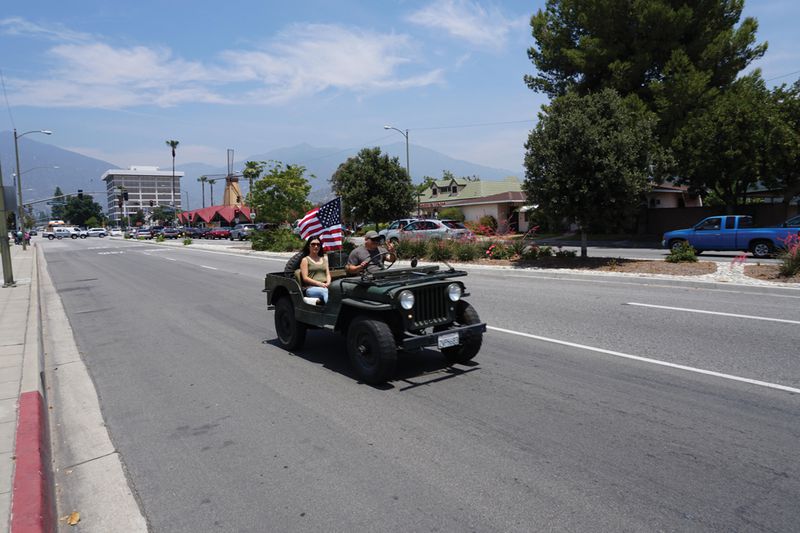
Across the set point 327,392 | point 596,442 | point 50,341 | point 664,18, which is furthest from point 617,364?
point 664,18

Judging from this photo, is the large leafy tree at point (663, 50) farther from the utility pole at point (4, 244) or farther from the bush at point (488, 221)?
the utility pole at point (4, 244)

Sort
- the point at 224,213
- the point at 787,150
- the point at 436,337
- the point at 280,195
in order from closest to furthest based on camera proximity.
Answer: the point at 436,337
the point at 787,150
the point at 280,195
the point at 224,213

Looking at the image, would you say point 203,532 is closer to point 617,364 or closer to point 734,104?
point 617,364

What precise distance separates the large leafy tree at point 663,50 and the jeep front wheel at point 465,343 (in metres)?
27.6

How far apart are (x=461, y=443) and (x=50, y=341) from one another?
7.98 metres

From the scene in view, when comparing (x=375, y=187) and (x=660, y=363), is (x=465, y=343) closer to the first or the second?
(x=660, y=363)

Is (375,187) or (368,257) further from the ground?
(375,187)

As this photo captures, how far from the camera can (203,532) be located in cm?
338

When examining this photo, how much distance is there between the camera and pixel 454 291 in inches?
245

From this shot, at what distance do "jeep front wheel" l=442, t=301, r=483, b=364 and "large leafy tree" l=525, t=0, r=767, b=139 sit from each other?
2759 cm

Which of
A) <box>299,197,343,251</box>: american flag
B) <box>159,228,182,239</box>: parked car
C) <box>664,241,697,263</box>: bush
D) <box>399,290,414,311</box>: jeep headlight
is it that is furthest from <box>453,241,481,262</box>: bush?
<box>159,228,182,239</box>: parked car

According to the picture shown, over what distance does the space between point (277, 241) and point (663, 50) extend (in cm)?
2448

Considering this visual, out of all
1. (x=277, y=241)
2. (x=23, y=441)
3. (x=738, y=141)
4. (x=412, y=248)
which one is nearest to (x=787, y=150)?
(x=738, y=141)

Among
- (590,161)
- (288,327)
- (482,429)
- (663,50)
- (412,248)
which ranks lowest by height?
(482,429)
